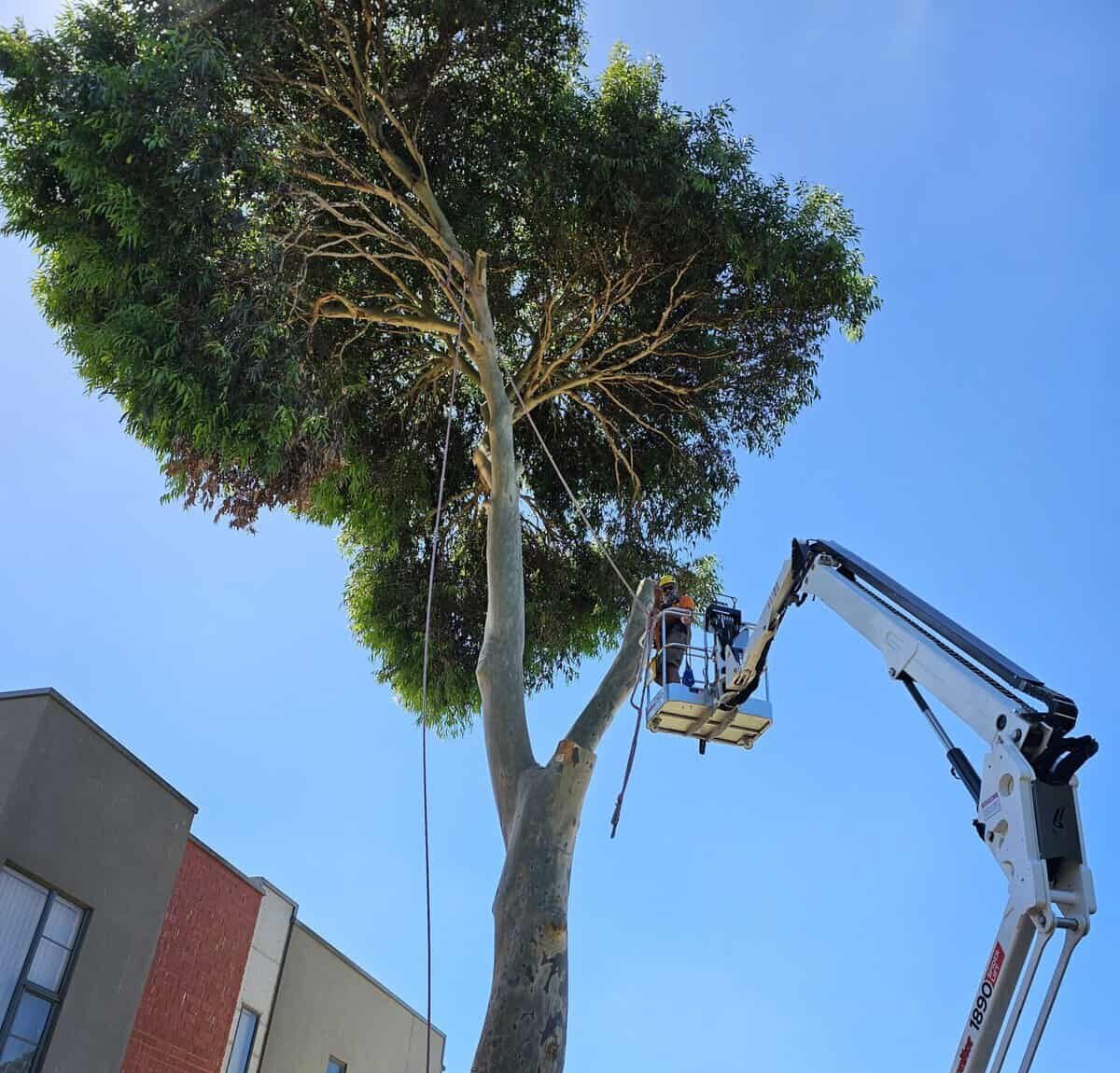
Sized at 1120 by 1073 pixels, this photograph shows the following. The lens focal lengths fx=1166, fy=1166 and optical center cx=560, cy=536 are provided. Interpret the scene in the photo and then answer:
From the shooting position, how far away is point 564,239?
1332 cm

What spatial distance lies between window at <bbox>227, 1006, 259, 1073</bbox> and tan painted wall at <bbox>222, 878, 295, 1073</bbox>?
2.0 inches

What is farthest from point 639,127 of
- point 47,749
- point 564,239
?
point 47,749

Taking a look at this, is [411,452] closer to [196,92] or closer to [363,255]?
[363,255]

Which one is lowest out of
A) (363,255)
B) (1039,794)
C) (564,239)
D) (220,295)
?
(1039,794)

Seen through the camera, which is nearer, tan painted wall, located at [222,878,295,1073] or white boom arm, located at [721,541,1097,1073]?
white boom arm, located at [721,541,1097,1073]

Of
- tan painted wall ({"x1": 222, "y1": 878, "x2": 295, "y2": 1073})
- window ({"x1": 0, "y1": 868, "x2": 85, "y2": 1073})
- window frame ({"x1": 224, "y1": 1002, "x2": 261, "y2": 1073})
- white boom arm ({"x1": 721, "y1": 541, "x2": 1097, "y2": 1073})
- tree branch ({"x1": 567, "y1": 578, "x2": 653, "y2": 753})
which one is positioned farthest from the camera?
tan painted wall ({"x1": 222, "y1": 878, "x2": 295, "y2": 1073})

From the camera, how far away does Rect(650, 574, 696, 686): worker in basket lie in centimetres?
932

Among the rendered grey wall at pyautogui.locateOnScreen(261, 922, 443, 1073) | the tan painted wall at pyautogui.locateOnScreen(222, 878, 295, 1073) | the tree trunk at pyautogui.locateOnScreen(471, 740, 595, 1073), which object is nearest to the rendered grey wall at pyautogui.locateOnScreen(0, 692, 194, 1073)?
the tan painted wall at pyautogui.locateOnScreen(222, 878, 295, 1073)

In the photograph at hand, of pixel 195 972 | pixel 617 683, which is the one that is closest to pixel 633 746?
pixel 617 683

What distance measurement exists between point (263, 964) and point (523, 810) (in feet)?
26.3

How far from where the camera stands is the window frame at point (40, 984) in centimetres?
961

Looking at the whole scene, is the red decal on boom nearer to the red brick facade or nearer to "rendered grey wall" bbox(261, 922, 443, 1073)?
the red brick facade

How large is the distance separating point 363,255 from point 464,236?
1473 mm

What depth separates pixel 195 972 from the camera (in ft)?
41.2
